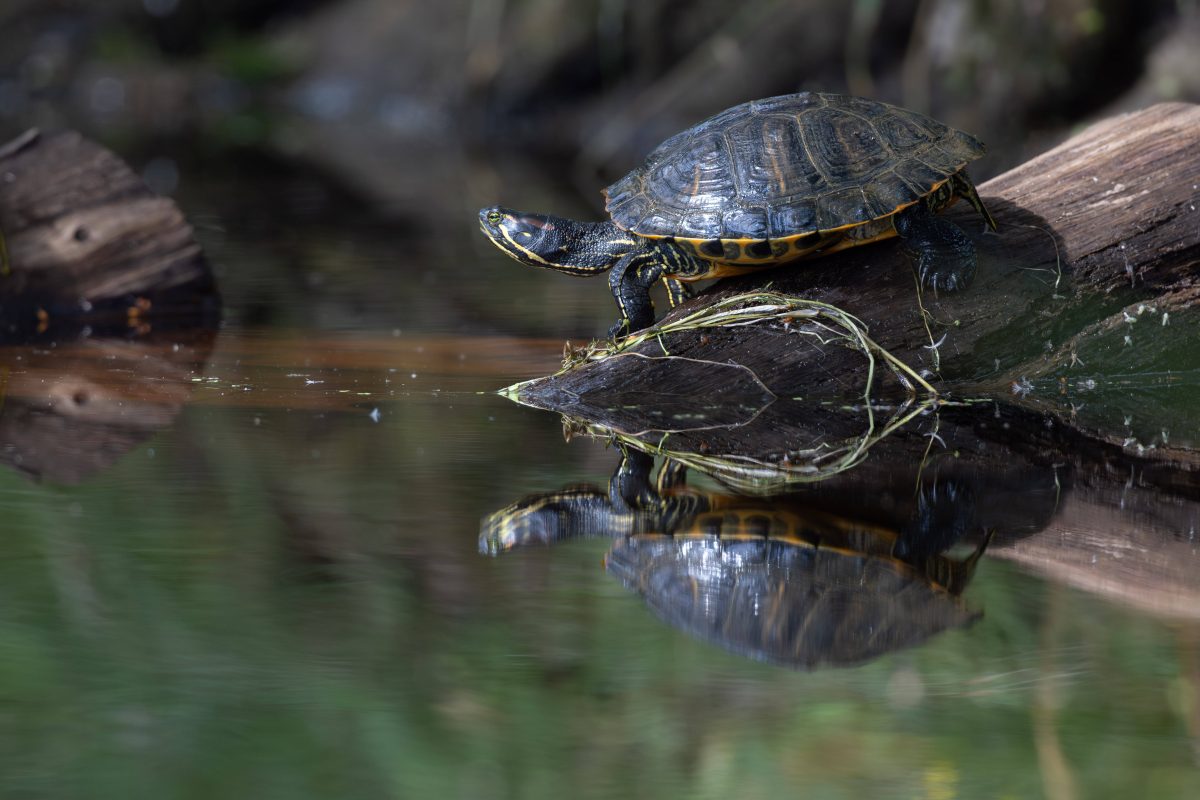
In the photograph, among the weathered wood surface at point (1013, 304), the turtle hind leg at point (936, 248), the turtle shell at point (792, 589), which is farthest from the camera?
the weathered wood surface at point (1013, 304)

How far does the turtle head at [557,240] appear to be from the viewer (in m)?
4.34

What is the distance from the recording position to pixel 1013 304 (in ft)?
13.8

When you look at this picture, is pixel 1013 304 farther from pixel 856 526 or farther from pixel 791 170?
pixel 856 526

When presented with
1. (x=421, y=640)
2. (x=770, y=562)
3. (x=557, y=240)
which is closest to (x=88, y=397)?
(x=557, y=240)

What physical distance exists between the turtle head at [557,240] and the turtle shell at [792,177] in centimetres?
16

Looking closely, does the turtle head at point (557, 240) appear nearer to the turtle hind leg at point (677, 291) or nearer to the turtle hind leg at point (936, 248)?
the turtle hind leg at point (677, 291)

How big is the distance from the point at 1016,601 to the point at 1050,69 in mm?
9542

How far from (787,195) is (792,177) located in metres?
0.07

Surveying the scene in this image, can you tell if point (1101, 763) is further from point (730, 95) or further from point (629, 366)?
point (730, 95)

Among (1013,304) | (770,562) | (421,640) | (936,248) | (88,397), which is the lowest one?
(421,640)

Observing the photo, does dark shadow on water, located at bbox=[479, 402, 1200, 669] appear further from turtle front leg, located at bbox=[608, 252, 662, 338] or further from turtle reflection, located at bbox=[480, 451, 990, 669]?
turtle front leg, located at bbox=[608, 252, 662, 338]

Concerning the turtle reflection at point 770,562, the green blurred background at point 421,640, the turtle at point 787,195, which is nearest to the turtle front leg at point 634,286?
the turtle at point 787,195

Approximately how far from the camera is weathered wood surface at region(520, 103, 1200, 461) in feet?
13.6

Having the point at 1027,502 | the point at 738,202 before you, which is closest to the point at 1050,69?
the point at 738,202
